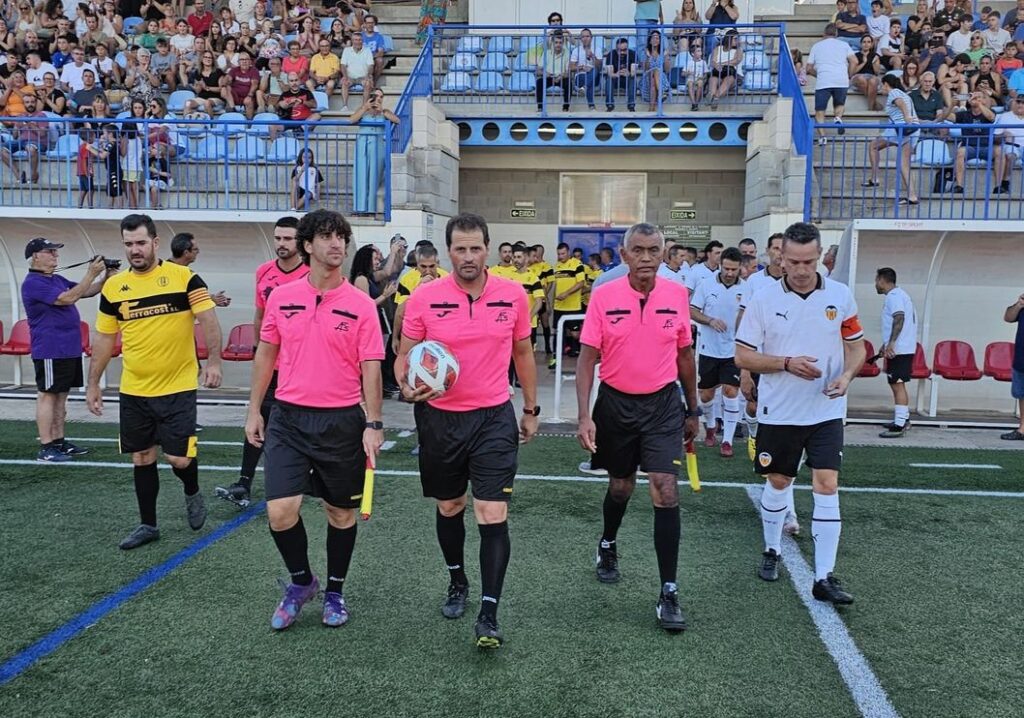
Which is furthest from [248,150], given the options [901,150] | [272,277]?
[901,150]

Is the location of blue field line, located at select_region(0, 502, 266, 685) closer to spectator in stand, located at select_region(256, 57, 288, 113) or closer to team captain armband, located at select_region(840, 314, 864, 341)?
team captain armband, located at select_region(840, 314, 864, 341)

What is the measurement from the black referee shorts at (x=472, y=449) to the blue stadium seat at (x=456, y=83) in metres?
12.0

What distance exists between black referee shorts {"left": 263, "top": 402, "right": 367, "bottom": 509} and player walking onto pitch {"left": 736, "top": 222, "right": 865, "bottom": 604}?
7.48 ft

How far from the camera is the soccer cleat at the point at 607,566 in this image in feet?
16.8

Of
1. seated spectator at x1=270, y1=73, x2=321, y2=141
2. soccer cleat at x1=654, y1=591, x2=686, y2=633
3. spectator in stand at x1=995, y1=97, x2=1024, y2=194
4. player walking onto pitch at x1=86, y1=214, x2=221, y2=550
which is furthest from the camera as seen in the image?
seated spectator at x1=270, y1=73, x2=321, y2=141

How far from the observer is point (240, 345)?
1220 cm

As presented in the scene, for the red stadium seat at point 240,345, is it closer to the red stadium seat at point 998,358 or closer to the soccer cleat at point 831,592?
the soccer cleat at point 831,592

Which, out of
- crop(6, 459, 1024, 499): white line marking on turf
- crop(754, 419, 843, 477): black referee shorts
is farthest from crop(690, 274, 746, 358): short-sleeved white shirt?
crop(754, 419, 843, 477): black referee shorts

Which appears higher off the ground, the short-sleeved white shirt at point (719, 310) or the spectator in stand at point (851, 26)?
the spectator in stand at point (851, 26)

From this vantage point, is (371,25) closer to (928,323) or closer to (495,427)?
(928,323)

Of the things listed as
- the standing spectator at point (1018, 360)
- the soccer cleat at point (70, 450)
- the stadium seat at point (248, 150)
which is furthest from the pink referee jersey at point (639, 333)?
the stadium seat at point (248, 150)

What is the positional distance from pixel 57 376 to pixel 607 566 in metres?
5.97

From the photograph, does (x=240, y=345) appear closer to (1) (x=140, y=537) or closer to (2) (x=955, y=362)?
(1) (x=140, y=537)

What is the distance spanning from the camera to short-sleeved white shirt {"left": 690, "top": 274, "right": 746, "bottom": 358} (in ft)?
28.3
